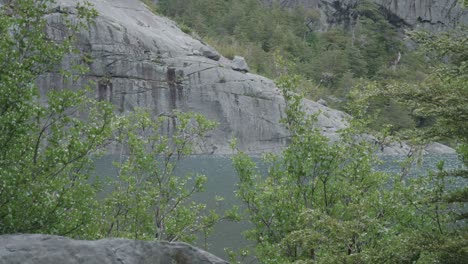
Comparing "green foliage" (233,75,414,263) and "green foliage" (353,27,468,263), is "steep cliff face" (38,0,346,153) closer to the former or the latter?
"green foliage" (233,75,414,263)

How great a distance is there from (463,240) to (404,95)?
258 cm

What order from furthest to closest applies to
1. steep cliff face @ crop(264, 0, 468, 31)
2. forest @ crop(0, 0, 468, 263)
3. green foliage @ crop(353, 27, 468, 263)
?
steep cliff face @ crop(264, 0, 468, 31) → forest @ crop(0, 0, 468, 263) → green foliage @ crop(353, 27, 468, 263)

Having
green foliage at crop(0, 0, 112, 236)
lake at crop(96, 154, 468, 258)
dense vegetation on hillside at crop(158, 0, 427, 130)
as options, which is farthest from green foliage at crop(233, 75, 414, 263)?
dense vegetation on hillside at crop(158, 0, 427, 130)

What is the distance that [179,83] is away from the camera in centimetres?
6391

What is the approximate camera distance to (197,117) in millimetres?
13172

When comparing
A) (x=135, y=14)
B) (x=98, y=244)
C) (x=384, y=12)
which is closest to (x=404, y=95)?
(x=98, y=244)

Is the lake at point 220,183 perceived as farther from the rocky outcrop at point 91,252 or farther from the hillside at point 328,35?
the hillside at point 328,35

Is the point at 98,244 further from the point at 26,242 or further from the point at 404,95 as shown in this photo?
the point at 404,95

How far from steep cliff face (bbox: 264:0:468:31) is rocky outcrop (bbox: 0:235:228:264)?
119831 millimetres

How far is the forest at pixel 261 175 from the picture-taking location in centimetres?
860

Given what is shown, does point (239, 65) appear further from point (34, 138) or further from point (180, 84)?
point (34, 138)

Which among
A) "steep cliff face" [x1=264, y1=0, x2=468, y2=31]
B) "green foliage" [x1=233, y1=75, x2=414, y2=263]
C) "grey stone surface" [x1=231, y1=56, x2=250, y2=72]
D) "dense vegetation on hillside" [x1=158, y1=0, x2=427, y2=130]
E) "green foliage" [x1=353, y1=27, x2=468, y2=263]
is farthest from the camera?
"steep cliff face" [x1=264, y1=0, x2=468, y2=31]

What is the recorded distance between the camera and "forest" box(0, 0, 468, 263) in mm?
8602

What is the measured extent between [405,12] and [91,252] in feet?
413
